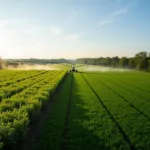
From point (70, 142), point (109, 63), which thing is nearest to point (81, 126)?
point (70, 142)

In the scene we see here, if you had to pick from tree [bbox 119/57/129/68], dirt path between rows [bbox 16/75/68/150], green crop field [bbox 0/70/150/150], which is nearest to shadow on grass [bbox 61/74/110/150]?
green crop field [bbox 0/70/150/150]

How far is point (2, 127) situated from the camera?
29.8ft

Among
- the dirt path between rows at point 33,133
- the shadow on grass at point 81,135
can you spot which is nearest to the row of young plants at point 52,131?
the dirt path between rows at point 33,133

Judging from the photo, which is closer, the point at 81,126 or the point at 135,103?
the point at 81,126

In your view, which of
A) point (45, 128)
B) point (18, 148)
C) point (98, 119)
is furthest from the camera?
point (98, 119)

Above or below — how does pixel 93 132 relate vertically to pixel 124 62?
below

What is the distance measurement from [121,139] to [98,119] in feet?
12.5

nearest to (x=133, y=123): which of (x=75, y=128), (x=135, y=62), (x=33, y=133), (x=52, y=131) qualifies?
(x=75, y=128)

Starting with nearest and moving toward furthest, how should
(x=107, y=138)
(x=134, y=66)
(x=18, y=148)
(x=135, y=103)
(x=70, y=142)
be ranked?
(x=18, y=148)
(x=70, y=142)
(x=107, y=138)
(x=135, y=103)
(x=134, y=66)

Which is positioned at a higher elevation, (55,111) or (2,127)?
(2,127)

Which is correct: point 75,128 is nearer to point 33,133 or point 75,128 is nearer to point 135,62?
point 33,133

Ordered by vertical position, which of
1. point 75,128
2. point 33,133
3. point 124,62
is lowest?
point 33,133

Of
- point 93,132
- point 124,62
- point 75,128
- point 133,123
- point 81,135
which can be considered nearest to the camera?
point 81,135

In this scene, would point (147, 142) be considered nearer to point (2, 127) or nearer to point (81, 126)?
point (81, 126)
